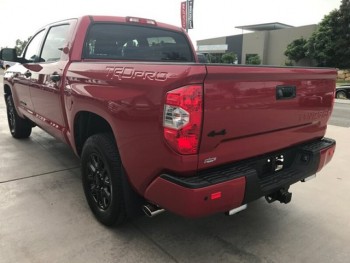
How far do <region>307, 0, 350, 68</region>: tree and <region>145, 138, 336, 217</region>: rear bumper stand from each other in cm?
4082

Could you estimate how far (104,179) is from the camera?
114 inches

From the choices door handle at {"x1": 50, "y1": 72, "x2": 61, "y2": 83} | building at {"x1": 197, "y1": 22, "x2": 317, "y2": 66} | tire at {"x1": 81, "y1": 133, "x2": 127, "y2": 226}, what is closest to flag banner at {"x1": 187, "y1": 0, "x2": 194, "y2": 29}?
door handle at {"x1": 50, "y1": 72, "x2": 61, "y2": 83}

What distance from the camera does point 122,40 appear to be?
377 cm

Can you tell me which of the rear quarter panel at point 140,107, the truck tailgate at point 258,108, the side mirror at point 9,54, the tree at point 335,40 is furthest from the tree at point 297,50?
the rear quarter panel at point 140,107

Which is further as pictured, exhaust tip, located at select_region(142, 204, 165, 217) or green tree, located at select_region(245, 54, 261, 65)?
green tree, located at select_region(245, 54, 261, 65)

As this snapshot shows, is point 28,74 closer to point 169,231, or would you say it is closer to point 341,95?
point 169,231

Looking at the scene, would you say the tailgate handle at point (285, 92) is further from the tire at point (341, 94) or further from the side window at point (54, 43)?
the tire at point (341, 94)

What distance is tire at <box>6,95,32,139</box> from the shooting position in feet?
19.0

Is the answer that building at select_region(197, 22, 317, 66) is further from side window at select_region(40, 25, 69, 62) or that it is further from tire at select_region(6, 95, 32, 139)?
side window at select_region(40, 25, 69, 62)

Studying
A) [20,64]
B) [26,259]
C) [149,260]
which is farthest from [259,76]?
[20,64]

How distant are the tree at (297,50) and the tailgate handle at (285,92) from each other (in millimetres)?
44164

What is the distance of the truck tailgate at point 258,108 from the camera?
2090mm

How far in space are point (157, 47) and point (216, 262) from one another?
250 cm

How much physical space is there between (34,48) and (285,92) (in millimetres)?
3928
